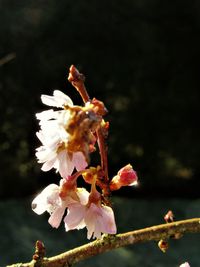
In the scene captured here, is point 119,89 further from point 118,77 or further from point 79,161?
point 79,161

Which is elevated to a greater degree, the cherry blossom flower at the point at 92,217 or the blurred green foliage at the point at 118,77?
the blurred green foliage at the point at 118,77

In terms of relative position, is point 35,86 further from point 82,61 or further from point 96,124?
point 96,124

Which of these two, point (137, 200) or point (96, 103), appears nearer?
point (96, 103)

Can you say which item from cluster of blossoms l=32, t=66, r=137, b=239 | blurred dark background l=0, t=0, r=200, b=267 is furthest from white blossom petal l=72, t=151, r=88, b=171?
blurred dark background l=0, t=0, r=200, b=267

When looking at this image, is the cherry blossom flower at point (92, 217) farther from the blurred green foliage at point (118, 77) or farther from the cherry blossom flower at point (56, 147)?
the blurred green foliage at point (118, 77)

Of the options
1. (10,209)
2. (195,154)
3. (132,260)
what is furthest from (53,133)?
(195,154)

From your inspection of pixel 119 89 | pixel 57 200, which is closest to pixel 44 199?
pixel 57 200

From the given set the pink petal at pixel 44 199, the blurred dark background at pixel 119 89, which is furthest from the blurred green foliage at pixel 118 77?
the pink petal at pixel 44 199
